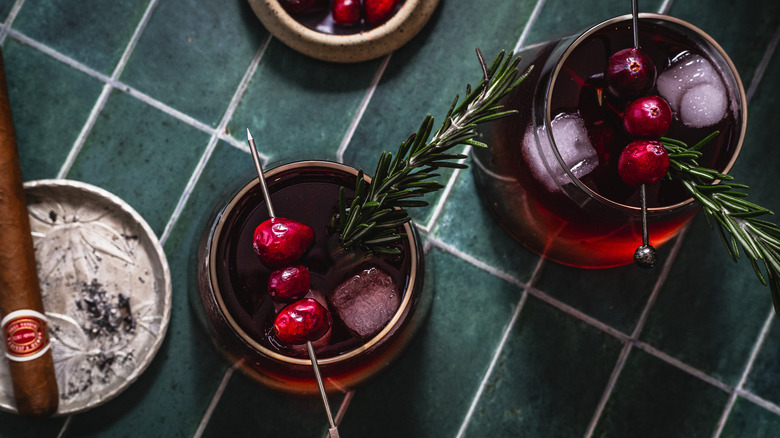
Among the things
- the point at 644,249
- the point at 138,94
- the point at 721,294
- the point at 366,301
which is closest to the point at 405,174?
the point at 366,301

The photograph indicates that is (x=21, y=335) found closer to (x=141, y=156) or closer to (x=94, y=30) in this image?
(x=141, y=156)

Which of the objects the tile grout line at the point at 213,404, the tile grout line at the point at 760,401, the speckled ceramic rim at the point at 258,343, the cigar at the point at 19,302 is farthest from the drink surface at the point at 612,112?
the cigar at the point at 19,302

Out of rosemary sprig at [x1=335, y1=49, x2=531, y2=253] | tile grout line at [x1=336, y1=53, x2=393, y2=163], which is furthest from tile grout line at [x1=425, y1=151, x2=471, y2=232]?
rosemary sprig at [x1=335, y1=49, x2=531, y2=253]

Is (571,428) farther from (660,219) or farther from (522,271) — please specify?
(660,219)

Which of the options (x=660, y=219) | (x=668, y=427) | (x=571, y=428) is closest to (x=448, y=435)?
(x=571, y=428)

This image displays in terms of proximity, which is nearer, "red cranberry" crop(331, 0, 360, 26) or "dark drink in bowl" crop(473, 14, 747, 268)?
"dark drink in bowl" crop(473, 14, 747, 268)

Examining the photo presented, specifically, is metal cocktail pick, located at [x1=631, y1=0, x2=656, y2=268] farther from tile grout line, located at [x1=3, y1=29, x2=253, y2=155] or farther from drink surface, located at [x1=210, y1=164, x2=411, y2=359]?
tile grout line, located at [x1=3, y1=29, x2=253, y2=155]

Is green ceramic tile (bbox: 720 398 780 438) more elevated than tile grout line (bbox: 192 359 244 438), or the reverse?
green ceramic tile (bbox: 720 398 780 438)
